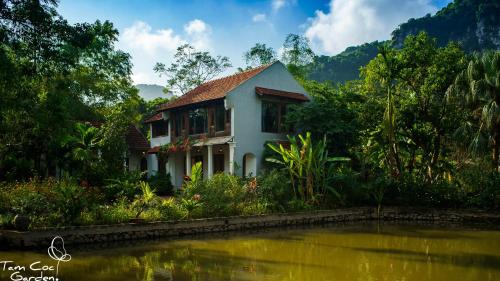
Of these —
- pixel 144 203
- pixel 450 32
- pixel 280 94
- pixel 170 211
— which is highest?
pixel 450 32

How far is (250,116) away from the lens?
23031 millimetres

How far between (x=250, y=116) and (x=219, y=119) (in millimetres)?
1922

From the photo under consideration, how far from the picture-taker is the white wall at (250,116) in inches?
884

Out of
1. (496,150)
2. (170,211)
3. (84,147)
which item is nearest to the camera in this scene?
(170,211)

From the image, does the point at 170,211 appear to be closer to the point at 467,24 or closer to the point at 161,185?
the point at 161,185

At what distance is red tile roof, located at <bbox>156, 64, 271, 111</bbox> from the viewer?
2344 cm

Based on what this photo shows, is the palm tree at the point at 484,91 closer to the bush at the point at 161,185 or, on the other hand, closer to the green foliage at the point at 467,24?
the bush at the point at 161,185

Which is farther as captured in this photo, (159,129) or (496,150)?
(159,129)

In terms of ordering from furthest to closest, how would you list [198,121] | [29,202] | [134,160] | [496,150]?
[134,160] < [198,121] < [496,150] < [29,202]

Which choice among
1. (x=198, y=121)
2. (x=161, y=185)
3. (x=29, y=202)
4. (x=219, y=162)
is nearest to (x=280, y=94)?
(x=198, y=121)

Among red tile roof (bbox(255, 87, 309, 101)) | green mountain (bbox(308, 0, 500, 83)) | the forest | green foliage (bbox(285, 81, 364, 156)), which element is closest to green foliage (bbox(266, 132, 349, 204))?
the forest

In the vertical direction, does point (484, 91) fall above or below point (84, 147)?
above

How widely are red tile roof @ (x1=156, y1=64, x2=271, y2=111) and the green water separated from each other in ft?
34.5

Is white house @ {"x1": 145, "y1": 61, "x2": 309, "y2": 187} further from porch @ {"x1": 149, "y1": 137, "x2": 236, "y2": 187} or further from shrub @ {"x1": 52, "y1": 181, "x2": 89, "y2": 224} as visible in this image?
shrub @ {"x1": 52, "y1": 181, "x2": 89, "y2": 224}
